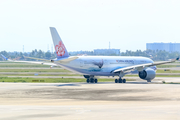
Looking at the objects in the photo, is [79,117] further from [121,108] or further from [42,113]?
[121,108]

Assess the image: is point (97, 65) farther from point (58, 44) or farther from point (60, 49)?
point (58, 44)

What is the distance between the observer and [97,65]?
5384 centimetres

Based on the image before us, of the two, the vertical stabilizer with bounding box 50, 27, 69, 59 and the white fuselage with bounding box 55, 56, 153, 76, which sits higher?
the vertical stabilizer with bounding box 50, 27, 69, 59

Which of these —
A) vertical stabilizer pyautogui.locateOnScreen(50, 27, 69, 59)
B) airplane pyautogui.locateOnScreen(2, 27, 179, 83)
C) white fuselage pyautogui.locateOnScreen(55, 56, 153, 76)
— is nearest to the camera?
vertical stabilizer pyautogui.locateOnScreen(50, 27, 69, 59)

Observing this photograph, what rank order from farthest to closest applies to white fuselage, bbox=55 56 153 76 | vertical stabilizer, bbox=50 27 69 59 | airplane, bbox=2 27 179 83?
white fuselage, bbox=55 56 153 76
airplane, bbox=2 27 179 83
vertical stabilizer, bbox=50 27 69 59

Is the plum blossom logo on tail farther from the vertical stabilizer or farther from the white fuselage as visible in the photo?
the white fuselage

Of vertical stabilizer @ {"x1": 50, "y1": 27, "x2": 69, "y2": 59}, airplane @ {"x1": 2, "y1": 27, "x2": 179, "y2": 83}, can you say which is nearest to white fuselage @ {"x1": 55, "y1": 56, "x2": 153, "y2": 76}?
airplane @ {"x1": 2, "y1": 27, "x2": 179, "y2": 83}

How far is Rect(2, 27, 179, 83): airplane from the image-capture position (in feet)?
158

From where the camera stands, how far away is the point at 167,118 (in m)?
18.8

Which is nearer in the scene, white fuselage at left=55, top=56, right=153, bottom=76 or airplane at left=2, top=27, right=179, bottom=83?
airplane at left=2, top=27, right=179, bottom=83

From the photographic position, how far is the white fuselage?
5045cm

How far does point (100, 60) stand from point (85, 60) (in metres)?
3.52

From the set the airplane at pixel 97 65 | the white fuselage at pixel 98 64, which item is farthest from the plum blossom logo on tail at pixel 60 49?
the white fuselage at pixel 98 64

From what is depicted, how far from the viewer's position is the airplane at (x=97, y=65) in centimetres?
4816
